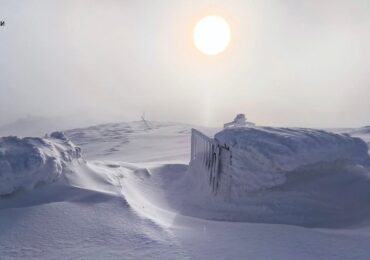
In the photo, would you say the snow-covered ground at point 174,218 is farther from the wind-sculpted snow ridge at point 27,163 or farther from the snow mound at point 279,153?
the snow mound at point 279,153

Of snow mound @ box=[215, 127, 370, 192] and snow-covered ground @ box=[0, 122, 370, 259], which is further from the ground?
snow mound @ box=[215, 127, 370, 192]

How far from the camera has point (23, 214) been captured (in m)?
5.39

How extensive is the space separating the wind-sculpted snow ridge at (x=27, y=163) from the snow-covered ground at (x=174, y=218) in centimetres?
3

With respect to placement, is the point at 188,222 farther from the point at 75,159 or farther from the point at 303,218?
the point at 75,159

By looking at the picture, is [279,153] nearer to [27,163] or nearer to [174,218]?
[174,218]

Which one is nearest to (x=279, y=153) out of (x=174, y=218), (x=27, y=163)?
(x=174, y=218)

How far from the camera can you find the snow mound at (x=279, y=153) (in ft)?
22.4

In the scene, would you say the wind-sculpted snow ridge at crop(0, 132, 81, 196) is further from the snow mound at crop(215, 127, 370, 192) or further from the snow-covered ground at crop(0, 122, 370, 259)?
the snow mound at crop(215, 127, 370, 192)

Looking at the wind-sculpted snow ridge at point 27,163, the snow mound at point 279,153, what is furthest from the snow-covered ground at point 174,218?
the snow mound at point 279,153

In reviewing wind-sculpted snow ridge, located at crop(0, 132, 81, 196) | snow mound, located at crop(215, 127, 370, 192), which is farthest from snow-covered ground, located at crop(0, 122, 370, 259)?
snow mound, located at crop(215, 127, 370, 192)

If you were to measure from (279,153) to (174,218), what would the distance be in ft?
7.11

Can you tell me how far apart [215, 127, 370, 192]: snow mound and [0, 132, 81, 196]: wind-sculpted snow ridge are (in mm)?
3335

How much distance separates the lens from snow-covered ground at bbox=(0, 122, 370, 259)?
4.53m

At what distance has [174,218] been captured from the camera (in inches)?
248
